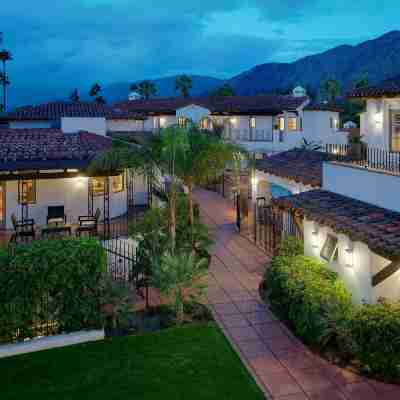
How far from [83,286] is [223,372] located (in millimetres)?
3744

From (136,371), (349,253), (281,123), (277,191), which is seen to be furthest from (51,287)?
(281,123)

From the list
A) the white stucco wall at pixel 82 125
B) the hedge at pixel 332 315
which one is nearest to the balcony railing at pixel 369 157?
the hedge at pixel 332 315

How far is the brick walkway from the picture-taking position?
8.77m

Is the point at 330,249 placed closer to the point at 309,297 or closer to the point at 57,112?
the point at 309,297

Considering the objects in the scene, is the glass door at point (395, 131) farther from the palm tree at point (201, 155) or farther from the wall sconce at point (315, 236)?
the palm tree at point (201, 155)

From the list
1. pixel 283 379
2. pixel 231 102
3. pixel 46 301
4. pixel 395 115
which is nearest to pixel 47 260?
pixel 46 301

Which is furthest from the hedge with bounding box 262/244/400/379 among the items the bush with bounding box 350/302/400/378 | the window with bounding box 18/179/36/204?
the window with bounding box 18/179/36/204

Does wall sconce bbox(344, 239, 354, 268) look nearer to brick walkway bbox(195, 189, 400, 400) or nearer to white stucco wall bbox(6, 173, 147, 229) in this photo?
brick walkway bbox(195, 189, 400, 400)

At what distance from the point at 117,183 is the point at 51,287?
1280 cm

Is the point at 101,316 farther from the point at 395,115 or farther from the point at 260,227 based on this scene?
the point at 260,227

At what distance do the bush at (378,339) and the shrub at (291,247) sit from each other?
539 cm

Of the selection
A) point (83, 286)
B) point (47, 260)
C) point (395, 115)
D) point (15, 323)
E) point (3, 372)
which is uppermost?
point (395, 115)

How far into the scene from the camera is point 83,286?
36.2 ft

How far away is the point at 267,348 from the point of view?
1069 cm
